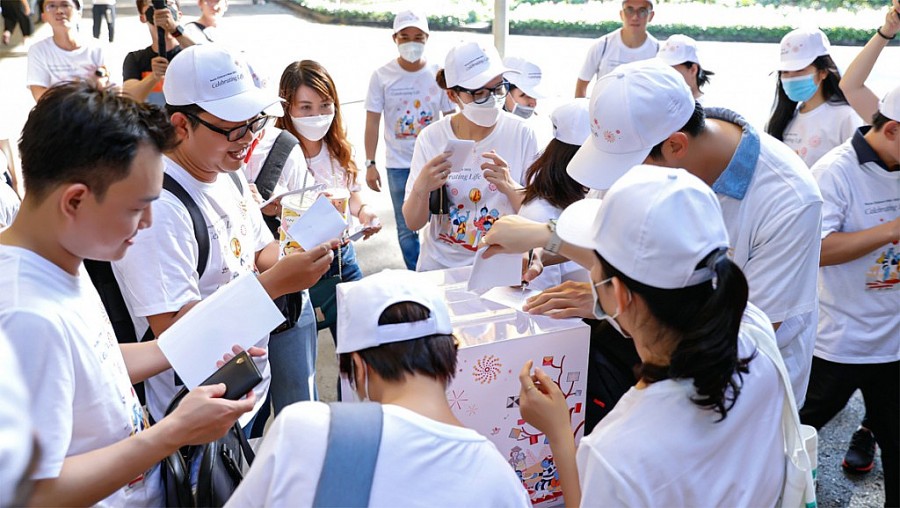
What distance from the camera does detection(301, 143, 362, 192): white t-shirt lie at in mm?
4141

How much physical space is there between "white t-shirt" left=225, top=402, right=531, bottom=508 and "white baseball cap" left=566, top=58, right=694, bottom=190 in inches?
42.9

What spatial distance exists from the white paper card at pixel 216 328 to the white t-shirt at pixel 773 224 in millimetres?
1369

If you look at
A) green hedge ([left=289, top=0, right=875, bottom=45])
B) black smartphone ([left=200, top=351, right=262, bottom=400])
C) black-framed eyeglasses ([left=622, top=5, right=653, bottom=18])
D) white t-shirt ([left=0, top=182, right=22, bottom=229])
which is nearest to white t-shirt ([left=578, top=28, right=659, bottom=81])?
black-framed eyeglasses ([left=622, top=5, right=653, bottom=18])

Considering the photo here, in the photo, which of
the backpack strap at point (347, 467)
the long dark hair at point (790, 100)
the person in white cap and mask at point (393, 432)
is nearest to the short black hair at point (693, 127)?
the person in white cap and mask at point (393, 432)

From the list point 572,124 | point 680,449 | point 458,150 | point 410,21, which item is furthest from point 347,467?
point 410,21

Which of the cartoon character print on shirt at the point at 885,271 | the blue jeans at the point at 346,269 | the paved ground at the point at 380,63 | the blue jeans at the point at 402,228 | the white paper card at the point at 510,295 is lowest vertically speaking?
the paved ground at the point at 380,63

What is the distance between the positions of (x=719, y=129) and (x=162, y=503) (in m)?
1.89

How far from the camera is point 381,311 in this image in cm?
157

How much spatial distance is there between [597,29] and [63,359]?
58.7 feet

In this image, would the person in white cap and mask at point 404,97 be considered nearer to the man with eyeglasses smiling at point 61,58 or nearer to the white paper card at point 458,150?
the white paper card at point 458,150

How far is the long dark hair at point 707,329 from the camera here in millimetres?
1472

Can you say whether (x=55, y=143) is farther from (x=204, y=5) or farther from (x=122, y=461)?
(x=204, y=5)

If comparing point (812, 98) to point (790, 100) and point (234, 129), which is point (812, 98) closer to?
point (790, 100)

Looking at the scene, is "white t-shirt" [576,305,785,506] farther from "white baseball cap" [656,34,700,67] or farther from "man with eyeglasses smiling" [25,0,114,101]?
"man with eyeglasses smiling" [25,0,114,101]
